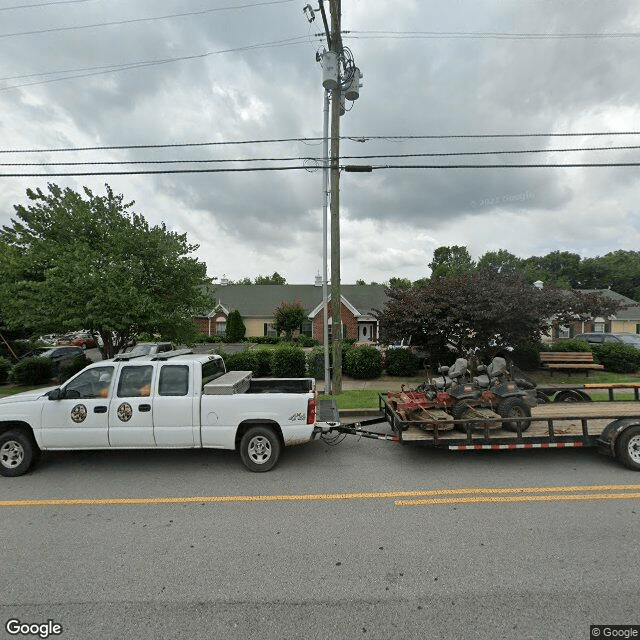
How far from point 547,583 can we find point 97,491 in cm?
516

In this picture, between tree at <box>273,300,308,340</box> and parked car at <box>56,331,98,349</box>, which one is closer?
parked car at <box>56,331,98,349</box>

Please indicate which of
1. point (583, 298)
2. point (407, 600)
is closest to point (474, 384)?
point (407, 600)

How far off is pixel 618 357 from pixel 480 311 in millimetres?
7626

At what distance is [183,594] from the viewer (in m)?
2.92

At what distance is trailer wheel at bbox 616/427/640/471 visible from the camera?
200 inches

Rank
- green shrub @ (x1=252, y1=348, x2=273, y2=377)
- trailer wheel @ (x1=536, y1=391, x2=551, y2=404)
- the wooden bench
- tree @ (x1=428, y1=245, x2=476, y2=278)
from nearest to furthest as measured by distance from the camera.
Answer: trailer wheel @ (x1=536, y1=391, x2=551, y2=404) → green shrub @ (x1=252, y1=348, x2=273, y2=377) → the wooden bench → tree @ (x1=428, y1=245, x2=476, y2=278)

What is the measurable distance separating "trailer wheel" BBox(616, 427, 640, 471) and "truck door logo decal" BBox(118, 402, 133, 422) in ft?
23.1

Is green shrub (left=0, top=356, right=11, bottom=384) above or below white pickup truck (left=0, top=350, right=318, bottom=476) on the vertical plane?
above

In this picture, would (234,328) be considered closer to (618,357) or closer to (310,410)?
(618,357)

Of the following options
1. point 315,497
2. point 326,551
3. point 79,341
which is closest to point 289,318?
point 79,341

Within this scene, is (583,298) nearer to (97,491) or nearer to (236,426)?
(236,426)

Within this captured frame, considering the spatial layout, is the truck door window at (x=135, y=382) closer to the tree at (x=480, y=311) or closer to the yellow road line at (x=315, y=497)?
the yellow road line at (x=315, y=497)

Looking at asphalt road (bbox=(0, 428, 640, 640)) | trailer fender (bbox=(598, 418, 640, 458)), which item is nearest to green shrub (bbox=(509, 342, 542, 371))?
trailer fender (bbox=(598, 418, 640, 458))

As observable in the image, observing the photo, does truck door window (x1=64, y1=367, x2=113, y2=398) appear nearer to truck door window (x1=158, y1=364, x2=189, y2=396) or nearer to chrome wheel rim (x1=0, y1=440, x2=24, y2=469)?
truck door window (x1=158, y1=364, x2=189, y2=396)
